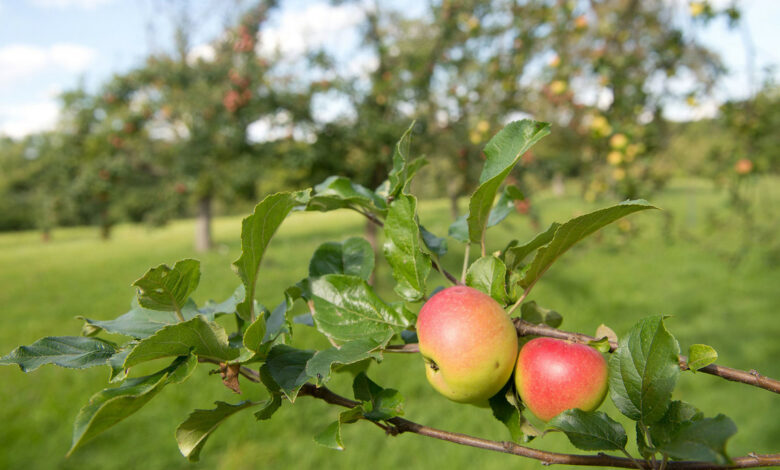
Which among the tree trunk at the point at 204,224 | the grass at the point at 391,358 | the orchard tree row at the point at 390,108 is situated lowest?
the tree trunk at the point at 204,224

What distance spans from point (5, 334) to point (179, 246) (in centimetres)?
494

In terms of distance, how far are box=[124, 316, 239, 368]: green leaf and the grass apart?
2044mm

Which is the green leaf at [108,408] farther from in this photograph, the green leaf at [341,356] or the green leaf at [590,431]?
the green leaf at [590,431]

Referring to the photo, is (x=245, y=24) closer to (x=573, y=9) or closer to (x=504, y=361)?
(x=573, y=9)

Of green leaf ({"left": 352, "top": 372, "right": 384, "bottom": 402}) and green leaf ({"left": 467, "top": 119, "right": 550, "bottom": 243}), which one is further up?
green leaf ({"left": 467, "top": 119, "right": 550, "bottom": 243})

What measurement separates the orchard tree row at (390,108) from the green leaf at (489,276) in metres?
1.81

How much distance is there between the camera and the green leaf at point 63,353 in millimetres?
398

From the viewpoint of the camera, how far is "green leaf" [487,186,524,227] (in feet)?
2.01

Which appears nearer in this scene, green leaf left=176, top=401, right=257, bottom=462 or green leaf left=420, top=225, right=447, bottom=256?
green leaf left=176, top=401, right=257, bottom=462

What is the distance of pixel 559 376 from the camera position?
1.47ft

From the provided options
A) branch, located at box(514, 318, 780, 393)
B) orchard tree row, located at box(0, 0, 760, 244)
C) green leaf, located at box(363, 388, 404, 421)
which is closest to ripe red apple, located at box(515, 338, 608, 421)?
branch, located at box(514, 318, 780, 393)

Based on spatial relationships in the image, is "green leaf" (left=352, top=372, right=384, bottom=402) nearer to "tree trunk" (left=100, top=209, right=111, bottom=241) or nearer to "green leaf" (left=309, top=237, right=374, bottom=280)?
"green leaf" (left=309, top=237, right=374, bottom=280)

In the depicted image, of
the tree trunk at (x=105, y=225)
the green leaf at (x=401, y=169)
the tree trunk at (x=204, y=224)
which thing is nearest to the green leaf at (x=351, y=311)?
the green leaf at (x=401, y=169)

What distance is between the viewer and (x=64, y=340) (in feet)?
1.42
